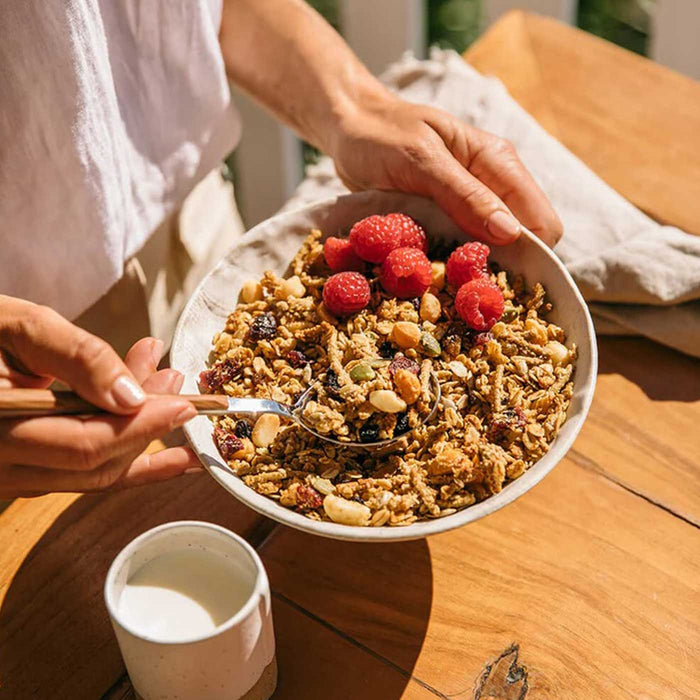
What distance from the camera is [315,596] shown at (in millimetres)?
790

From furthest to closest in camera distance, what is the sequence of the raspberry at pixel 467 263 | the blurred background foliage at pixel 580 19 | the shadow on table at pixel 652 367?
the blurred background foliage at pixel 580 19 → the shadow on table at pixel 652 367 → the raspberry at pixel 467 263

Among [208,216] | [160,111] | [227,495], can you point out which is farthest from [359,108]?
[227,495]

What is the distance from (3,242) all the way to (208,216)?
40 centimetres

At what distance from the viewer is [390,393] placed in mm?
738

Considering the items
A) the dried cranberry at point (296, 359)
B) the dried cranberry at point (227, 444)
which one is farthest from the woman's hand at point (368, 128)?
the dried cranberry at point (227, 444)

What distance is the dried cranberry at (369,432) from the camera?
74cm

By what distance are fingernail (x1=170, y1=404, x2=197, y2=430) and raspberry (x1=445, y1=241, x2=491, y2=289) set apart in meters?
0.31

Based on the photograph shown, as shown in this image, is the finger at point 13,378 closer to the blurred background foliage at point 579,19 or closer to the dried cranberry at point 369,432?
the dried cranberry at point 369,432

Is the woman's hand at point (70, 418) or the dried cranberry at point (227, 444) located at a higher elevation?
the woman's hand at point (70, 418)

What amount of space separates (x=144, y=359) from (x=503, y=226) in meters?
0.36

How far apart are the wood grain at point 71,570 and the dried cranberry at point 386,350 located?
0.21m

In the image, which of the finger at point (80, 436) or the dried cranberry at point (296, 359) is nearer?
the finger at point (80, 436)

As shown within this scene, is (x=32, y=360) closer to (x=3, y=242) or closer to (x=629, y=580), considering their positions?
(x=3, y=242)

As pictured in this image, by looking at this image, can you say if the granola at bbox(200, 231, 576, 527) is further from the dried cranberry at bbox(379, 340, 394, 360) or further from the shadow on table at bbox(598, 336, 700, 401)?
the shadow on table at bbox(598, 336, 700, 401)
